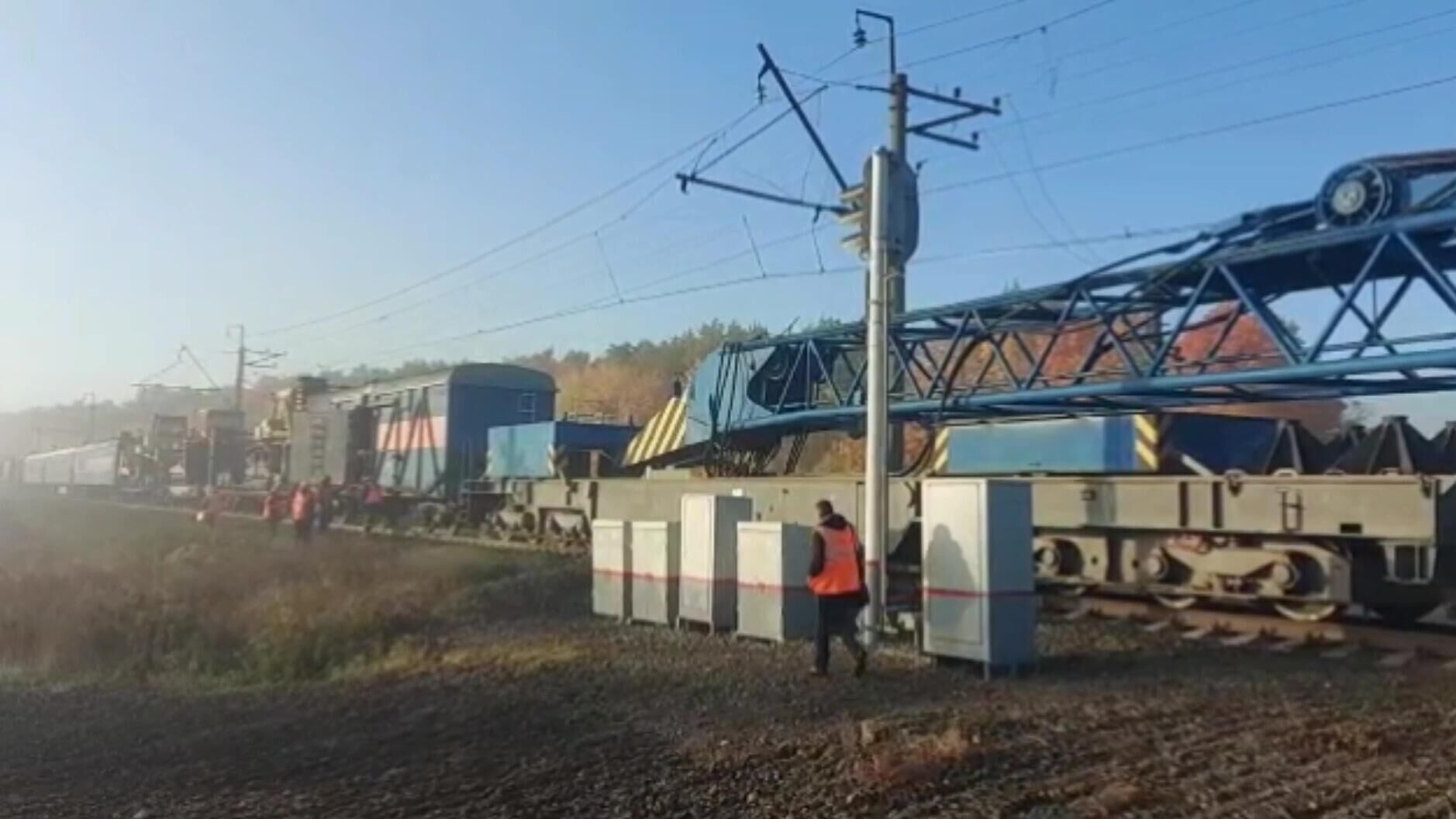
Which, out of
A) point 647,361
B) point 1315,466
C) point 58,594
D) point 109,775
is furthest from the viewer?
point 647,361

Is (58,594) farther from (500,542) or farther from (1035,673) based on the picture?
(1035,673)

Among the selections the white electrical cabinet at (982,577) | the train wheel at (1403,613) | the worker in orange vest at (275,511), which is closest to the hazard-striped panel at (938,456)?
the train wheel at (1403,613)

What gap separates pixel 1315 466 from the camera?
45.6 ft

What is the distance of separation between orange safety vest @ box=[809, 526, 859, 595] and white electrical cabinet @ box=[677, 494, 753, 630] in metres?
2.67

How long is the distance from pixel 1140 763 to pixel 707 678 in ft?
13.7

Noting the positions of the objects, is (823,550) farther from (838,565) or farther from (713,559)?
(713,559)

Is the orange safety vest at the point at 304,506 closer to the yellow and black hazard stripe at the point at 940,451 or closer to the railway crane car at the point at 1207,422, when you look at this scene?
the railway crane car at the point at 1207,422

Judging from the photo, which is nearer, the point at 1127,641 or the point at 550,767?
the point at 550,767

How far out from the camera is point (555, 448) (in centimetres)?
2623

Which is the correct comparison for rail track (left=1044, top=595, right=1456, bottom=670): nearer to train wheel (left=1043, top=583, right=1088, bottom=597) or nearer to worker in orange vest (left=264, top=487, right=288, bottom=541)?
train wheel (left=1043, top=583, right=1088, bottom=597)

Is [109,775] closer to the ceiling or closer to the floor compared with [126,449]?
closer to the floor

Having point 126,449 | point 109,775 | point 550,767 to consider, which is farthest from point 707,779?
point 126,449

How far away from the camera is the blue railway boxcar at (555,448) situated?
26.2 meters

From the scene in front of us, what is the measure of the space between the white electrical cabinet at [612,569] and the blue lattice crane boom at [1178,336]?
4166mm
